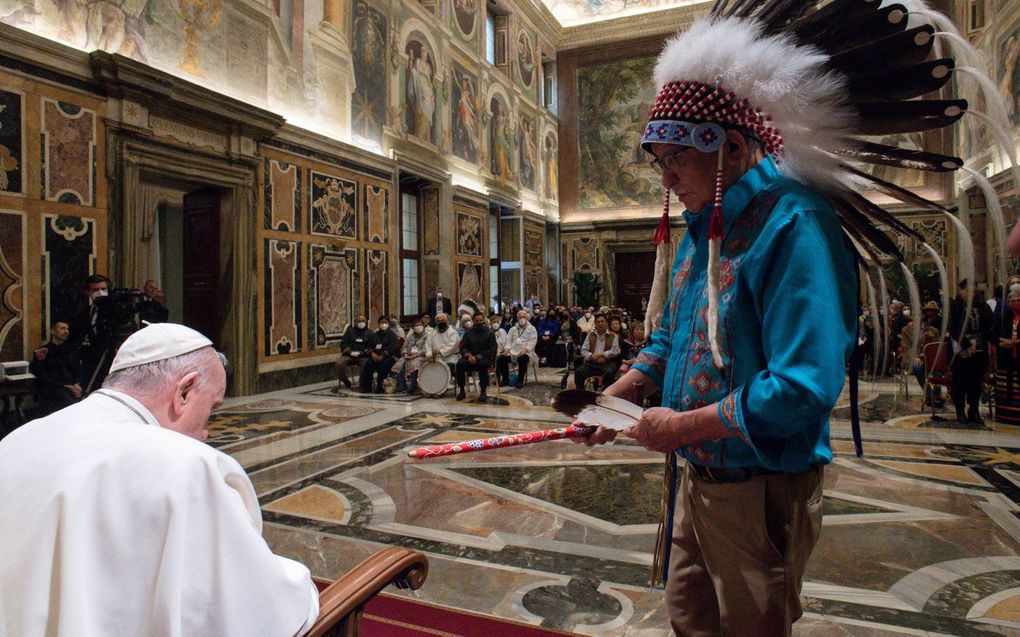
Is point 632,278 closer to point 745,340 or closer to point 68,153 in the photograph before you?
point 68,153

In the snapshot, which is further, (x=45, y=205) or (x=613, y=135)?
(x=613, y=135)

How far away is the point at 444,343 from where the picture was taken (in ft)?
31.9

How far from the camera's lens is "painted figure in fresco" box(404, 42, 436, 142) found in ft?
43.1

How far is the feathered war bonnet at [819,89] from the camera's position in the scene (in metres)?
1.35

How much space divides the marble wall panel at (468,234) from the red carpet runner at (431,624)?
12852 mm

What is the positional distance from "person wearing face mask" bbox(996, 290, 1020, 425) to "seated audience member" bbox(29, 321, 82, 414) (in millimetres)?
9509

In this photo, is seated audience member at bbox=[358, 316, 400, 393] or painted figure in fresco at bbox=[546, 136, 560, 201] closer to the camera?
seated audience member at bbox=[358, 316, 400, 393]

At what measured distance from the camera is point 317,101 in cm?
1057

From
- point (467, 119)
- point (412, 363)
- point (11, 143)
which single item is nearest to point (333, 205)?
point (412, 363)

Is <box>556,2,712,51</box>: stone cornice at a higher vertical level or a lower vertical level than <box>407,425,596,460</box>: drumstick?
higher

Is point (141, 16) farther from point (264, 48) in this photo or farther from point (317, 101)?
point (317, 101)

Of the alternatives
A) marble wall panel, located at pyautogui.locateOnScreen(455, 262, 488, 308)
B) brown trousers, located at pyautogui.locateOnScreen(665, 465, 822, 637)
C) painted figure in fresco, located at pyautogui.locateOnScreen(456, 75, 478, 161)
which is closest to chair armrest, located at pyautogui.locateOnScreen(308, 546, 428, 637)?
brown trousers, located at pyautogui.locateOnScreen(665, 465, 822, 637)

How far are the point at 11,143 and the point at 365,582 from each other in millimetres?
7150

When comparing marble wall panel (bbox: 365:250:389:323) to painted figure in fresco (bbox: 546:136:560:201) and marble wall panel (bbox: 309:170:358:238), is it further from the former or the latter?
painted figure in fresco (bbox: 546:136:560:201)
